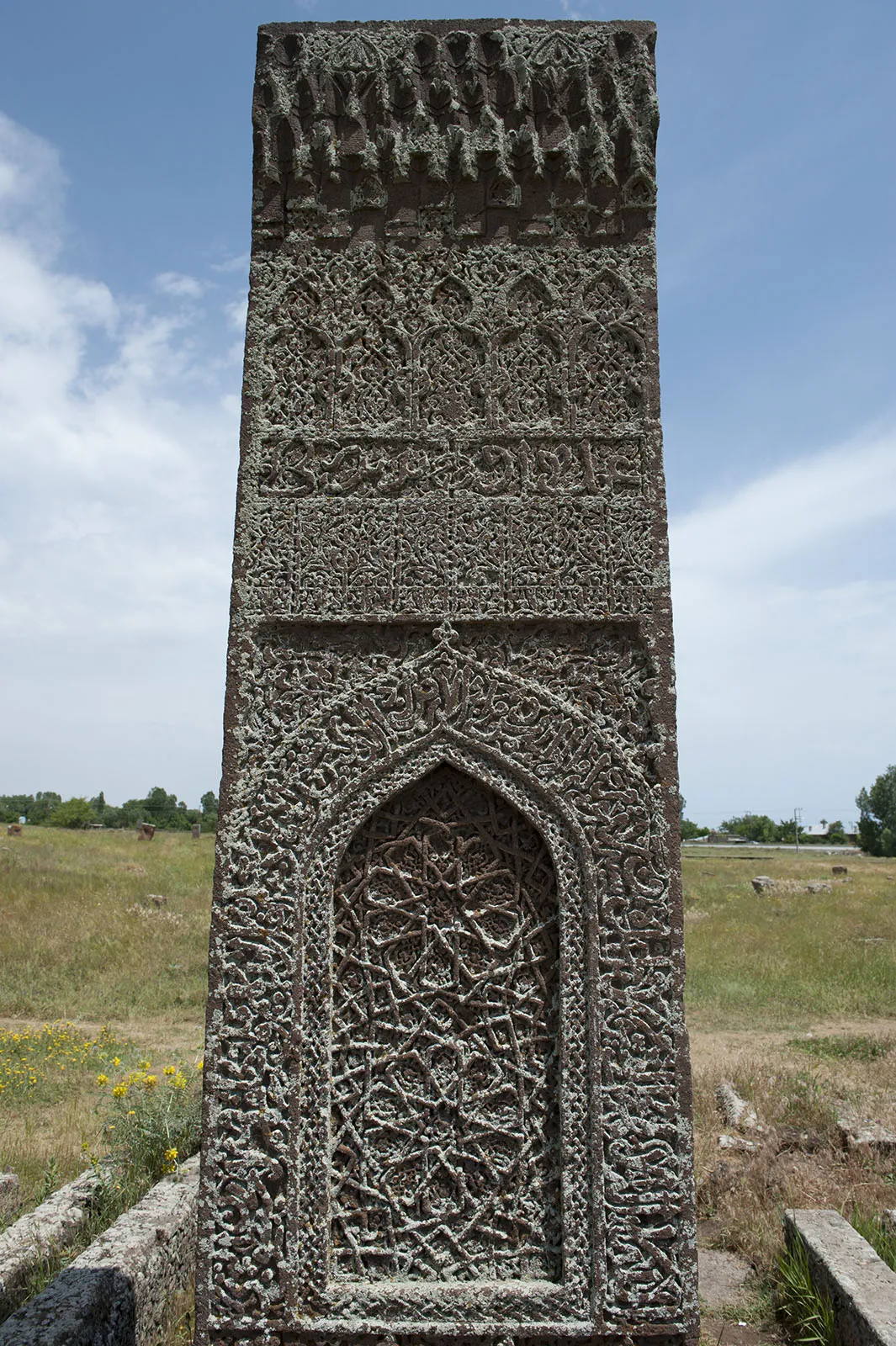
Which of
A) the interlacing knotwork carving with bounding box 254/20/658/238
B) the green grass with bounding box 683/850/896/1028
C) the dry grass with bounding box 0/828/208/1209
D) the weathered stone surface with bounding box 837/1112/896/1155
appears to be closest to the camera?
the interlacing knotwork carving with bounding box 254/20/658/238

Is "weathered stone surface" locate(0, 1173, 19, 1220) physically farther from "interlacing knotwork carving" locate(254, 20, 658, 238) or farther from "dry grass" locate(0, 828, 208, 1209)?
"interlacing knotwork carving" locate(254, 20, 658, 238)

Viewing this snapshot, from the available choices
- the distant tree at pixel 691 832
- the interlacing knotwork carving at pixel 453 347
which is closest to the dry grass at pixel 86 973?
the interlacing knotwork carving at pixel 453 347

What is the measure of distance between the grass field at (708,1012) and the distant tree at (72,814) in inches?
1219

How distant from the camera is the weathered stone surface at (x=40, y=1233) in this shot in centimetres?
312

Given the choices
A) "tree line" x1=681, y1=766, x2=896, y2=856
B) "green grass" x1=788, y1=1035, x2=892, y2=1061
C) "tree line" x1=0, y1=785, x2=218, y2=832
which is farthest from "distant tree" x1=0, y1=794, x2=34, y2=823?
"green grass" x1=788, y1=1035, x2=892, y2=1061

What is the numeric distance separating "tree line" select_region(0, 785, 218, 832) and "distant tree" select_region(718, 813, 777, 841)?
51.1 metres

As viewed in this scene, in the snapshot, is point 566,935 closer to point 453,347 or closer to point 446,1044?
point 446,1044

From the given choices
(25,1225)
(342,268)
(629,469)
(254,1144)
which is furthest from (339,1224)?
(342,268)

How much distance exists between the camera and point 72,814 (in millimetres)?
47375

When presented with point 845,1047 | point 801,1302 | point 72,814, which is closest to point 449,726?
point 801,1302

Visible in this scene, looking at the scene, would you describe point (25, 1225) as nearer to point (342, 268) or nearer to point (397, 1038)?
point (397, 1038)

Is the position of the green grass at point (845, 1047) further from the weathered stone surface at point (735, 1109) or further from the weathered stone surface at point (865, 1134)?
the weathered stone surface at point (865, 1134)

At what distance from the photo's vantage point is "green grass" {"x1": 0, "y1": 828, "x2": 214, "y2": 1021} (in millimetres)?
8344

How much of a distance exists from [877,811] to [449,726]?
67976mm
